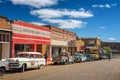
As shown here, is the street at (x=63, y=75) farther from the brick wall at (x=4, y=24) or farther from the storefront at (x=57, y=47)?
the storefront at (x=57, y=47)

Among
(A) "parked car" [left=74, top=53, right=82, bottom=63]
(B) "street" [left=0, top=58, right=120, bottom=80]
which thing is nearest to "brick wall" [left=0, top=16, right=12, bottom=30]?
(B) "street" [left=0, top=58, right=120, bottom=80]

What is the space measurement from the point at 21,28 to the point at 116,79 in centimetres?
2062

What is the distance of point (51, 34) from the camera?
167 feet

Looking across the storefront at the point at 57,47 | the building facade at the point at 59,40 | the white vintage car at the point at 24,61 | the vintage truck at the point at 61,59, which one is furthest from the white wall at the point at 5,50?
the storefront at the point at 57,47

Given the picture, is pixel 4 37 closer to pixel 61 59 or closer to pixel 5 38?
pixel 5 38

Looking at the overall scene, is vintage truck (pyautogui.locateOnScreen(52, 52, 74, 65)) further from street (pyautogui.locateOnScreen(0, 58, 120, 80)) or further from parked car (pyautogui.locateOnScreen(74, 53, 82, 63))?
street (pyautogui.locateOnScreen(0, 58, 120, 80))

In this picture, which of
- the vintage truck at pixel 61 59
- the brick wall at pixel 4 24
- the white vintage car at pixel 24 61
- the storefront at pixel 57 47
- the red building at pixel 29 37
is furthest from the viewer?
the storefront at pixel 57 47

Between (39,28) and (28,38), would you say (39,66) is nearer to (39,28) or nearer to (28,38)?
(28,38)

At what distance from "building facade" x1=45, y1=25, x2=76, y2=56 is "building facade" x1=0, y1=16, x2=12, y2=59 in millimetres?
16012

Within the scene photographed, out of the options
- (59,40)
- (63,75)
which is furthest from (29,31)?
(63,75)

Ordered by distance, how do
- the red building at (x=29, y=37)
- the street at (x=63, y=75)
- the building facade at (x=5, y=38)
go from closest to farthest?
the street at (x=63, y=75) → the building facade at (x=5, y=38) → the red building at (x=29, y=37)

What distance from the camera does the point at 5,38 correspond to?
3441 centimetres

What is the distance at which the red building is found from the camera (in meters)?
36.7

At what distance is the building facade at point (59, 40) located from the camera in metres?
52.0
